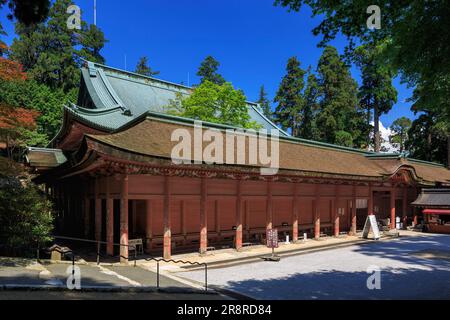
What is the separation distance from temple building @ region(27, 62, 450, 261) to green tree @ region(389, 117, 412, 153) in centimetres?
4977

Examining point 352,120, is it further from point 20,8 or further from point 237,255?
point 20,8

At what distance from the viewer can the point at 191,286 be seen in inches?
446

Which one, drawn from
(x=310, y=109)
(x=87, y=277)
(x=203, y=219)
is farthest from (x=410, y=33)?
(x=310, y=109)

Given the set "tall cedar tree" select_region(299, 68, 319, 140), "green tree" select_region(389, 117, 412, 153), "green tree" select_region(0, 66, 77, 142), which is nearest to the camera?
"green tree" select_region(0, 66, 77, 142)

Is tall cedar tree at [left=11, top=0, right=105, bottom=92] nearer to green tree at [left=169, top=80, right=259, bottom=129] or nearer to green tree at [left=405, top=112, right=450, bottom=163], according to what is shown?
green tree at [left=169, top=80, right=259, bottom=129]

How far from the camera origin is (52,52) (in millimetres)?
46500

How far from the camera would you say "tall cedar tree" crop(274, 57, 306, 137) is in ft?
179

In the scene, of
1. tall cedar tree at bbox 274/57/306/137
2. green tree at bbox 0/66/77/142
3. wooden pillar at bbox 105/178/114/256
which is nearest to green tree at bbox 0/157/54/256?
wooden pillar at bbox 105/178/114/256

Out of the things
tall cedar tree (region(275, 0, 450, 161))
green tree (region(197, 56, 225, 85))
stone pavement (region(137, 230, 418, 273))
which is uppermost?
green tree (region(197, 56, 225, 85))

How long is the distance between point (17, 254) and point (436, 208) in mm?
29083

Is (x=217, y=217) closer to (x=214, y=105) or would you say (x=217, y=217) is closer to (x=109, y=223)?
(x=109, y=223)

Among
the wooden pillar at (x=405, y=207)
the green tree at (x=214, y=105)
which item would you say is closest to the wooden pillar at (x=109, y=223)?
the green tree at (x=214, y=105)

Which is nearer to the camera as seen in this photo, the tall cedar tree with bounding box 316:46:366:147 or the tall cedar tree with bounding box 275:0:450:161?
the tall cedar tree with bounding box 275:0:450:161
